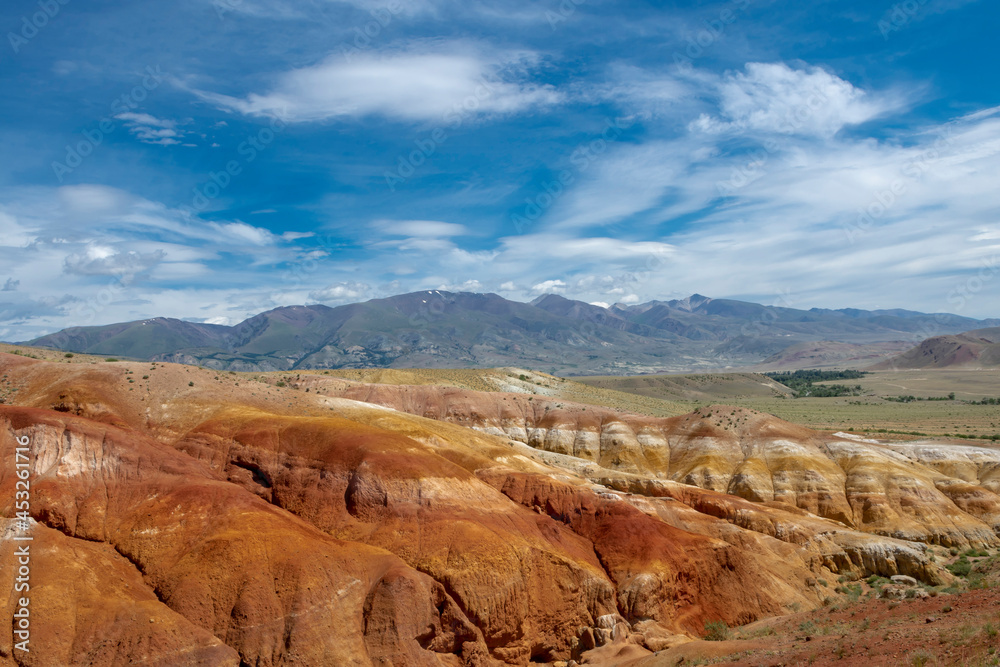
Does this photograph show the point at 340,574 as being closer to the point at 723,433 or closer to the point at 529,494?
the point at 529,494

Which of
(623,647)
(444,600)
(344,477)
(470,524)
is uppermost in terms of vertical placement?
(344,477)

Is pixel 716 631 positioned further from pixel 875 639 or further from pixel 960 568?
pixel 960 568

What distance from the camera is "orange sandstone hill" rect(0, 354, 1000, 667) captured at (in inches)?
1064

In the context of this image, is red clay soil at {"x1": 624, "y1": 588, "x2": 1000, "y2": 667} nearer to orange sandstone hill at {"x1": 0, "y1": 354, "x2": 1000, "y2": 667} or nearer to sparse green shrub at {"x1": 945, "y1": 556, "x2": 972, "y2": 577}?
orange sandstone hill at {"x1": 0, "y1": 354, "x2": 1000, "y2": 667}

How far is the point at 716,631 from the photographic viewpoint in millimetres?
33156

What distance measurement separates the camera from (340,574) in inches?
1172

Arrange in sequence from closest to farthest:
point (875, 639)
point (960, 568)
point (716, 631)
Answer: point (875, 639)
point (716, 631)
point (960, 568)

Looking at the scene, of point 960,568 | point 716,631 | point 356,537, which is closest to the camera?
point 716,631

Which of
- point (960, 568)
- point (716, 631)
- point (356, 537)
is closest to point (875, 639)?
point (716, 631)

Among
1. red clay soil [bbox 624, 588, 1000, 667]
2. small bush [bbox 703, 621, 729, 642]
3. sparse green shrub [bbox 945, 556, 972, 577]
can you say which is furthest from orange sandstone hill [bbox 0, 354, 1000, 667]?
red clay soil [bbox 624, 588, 1000, 667]

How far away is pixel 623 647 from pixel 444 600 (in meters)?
10.0

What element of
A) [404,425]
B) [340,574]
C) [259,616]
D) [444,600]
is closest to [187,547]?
[259,616]

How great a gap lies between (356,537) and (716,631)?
2111 cm

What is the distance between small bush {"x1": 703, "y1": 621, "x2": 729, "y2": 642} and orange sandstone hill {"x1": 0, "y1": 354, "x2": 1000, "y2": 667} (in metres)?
0.67
